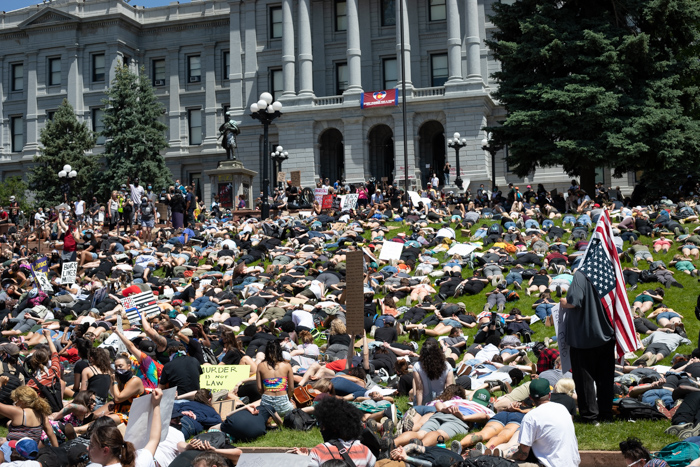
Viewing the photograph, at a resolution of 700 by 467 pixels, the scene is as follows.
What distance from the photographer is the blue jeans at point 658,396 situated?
393 inches

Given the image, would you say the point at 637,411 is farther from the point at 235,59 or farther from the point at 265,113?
the point at 235,59

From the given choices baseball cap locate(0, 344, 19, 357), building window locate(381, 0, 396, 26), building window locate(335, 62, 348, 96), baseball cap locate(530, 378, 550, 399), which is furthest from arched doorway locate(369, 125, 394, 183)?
baseball cap locate(530, 378, 550, 399)

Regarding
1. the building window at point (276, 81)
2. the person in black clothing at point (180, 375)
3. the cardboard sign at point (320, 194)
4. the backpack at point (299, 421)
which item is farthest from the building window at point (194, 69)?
the backpack at point (299, 421)

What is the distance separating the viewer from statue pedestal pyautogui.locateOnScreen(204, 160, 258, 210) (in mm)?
34938

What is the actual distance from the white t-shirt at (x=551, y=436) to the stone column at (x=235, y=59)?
51.2 metres

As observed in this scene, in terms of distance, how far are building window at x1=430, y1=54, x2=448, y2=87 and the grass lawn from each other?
30.5 meters

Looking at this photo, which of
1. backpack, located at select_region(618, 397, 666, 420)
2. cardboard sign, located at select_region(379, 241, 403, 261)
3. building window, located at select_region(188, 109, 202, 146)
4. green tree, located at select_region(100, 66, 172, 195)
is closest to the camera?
backpack, located at select_region(618, 397, 666, 420)

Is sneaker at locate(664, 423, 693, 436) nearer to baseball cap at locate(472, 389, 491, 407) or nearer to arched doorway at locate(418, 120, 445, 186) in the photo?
baseball cap at locate(472, 389, 491, 407)

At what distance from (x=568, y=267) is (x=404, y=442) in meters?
11.0

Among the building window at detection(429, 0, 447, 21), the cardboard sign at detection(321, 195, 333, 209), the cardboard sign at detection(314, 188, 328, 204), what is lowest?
the cardboard sign at detection(321, 195, 333, 209)

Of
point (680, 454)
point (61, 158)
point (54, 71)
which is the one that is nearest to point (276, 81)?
point (61, 158)

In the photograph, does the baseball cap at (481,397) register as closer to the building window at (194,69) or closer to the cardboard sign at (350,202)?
the cardboard sign at (350,202)

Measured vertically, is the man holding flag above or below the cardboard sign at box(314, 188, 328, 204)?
below

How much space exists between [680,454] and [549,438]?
47.6 inches
